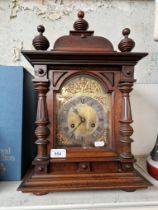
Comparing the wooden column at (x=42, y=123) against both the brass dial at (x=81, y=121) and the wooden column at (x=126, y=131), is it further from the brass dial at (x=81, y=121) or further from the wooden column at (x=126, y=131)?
the wooden column at (x=126, y=131)

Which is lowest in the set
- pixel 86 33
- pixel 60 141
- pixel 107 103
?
pixel 60 141

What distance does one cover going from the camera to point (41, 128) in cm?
56

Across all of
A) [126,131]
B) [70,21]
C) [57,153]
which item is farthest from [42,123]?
[70,21]

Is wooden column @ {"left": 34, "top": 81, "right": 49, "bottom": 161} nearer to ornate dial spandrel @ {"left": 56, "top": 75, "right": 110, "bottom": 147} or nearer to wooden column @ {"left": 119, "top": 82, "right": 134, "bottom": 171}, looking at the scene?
ornate dial spandrel @ {"left": 56, "top": 75, "right": 110, "bottom": 147}

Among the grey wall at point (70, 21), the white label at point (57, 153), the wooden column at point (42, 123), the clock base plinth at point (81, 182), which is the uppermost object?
the grey wall at point (70, 21)

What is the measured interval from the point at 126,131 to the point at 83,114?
0.44 ft

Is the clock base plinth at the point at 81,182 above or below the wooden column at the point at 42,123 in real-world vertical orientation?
below

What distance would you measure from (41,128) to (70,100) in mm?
119

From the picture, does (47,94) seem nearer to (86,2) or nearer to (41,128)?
(41,128)

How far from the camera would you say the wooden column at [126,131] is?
571 millimetres

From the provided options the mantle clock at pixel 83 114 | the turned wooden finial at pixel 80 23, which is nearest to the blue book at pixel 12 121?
the mantle clock at pixel 83 114

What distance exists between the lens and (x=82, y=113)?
60 centimetres

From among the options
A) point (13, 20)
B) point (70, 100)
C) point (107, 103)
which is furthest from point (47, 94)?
point (13, 20)

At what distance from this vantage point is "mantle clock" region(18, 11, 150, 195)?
21.9 inches
